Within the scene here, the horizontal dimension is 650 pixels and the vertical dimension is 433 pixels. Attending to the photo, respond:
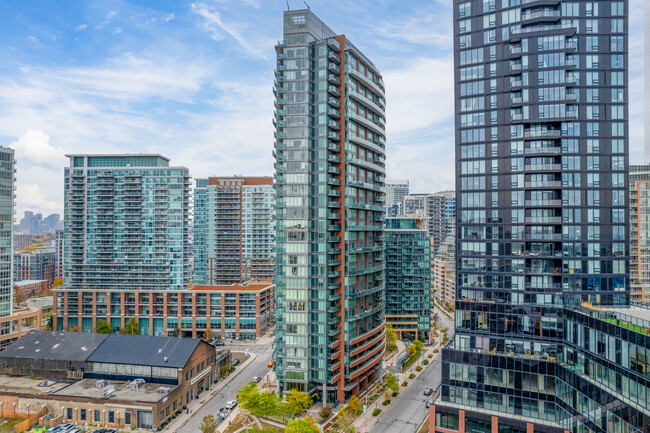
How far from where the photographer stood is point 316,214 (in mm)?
79625

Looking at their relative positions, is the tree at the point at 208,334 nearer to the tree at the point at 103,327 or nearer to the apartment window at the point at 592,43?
the tree at the point at 103,327

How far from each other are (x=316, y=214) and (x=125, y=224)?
8501 cm

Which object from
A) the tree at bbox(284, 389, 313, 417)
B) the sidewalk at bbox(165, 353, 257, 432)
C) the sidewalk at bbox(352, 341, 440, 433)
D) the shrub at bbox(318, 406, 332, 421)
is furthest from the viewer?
the sidewalk at bbox(165, 353, 257, 432)

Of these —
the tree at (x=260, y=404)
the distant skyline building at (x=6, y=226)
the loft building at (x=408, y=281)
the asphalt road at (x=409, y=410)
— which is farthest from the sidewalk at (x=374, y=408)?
the distant skyline building at (x=6, y=226)

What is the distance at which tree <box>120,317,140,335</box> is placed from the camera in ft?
414

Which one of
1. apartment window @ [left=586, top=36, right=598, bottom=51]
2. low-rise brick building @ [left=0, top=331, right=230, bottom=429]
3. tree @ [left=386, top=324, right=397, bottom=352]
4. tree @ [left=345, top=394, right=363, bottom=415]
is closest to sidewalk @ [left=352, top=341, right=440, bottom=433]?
tree @ [left=345, top=394, right=363, bottom=415]

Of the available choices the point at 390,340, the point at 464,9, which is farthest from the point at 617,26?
the point at 390,340

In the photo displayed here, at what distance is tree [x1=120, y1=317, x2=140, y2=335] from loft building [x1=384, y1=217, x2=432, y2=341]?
252 ft

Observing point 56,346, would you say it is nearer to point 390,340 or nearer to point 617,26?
point 390,340

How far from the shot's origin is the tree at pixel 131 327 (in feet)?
414

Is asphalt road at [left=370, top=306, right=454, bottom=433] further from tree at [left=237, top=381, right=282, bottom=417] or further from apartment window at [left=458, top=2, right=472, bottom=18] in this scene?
apartment window at [left=458, top=2, right=472, bottom=18]

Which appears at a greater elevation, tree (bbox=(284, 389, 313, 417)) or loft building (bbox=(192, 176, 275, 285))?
loft building (bbox=(192, 176, 275, 285))

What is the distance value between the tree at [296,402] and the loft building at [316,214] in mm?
6256

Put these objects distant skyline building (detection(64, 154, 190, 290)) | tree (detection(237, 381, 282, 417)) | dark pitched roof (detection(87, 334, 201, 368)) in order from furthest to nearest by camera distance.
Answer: distant skyline building (detection(64, 154, 190, 290)), dark pitched roof (detection(87, 334, 201, 368)), tree (detection(237, 381, 282, 417))
